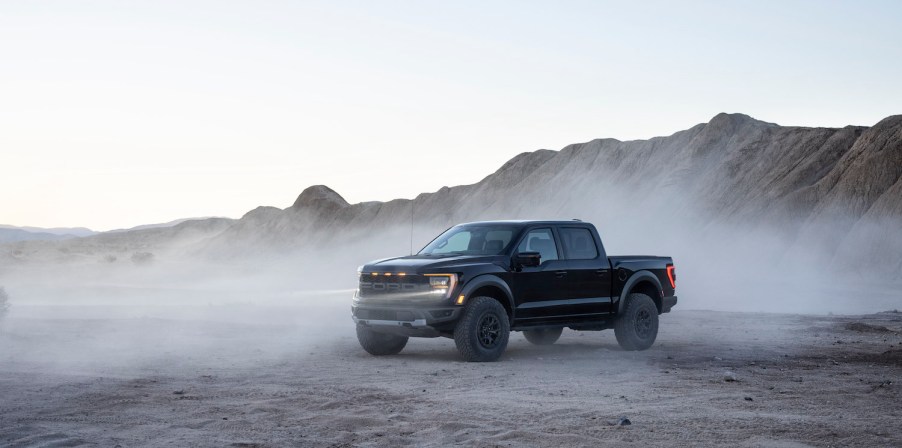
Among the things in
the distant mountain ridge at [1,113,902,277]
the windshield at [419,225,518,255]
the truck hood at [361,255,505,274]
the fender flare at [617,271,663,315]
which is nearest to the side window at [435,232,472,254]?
the windshield at [419,225,518,255]

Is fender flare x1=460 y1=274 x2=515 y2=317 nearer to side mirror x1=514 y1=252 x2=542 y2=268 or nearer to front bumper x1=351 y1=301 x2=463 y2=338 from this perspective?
front bumper x1=351 y1=301 x2=463 y2=338

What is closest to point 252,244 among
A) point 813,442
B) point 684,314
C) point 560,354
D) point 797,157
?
point 797,157

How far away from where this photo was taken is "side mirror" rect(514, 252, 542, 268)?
1451 cm

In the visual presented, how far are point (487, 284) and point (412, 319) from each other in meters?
1.16

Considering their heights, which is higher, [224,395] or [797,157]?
[797,157]

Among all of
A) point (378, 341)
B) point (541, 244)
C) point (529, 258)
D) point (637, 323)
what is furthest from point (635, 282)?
point (378, 341)

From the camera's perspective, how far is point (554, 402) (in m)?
10.7

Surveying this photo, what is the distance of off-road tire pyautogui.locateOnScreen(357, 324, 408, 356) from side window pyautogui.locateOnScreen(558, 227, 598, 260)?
9.44 feet

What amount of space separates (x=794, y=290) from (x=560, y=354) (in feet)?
126

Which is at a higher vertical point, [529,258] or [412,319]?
[529,258]

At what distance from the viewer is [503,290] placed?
14617mm

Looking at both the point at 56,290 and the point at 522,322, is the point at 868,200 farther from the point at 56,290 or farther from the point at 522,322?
the point at 522,322

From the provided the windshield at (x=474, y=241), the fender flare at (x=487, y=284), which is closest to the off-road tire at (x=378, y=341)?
the windshield at (x=474, y=241)

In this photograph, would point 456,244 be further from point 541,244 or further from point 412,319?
point 412,319
